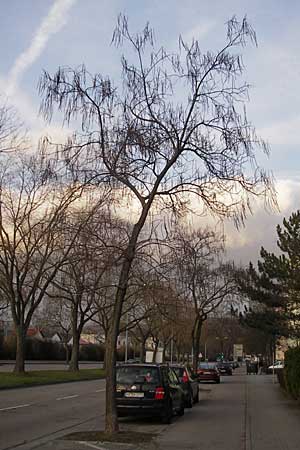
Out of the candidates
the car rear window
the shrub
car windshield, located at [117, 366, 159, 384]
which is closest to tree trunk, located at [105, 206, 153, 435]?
car windshield, located at [117, 366, 159, 384]

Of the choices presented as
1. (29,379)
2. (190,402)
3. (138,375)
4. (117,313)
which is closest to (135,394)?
(138,375)

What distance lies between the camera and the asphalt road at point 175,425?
1318 cm

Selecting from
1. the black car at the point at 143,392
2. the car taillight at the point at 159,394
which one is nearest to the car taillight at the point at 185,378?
the black car at the point at 143,392

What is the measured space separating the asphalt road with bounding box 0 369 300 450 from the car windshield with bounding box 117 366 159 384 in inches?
42.4

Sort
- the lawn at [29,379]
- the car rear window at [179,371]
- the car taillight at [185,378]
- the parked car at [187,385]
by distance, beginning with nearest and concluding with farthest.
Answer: the parked car at [187,385] → the car taillight at [185,378] → the car rear window at [179,371] → the lawn at [29,379]

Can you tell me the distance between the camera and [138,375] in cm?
1717

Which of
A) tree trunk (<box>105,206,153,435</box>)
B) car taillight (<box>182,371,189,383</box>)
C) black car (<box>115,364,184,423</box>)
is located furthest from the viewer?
car taillight (<box>182,371,189,383</box>)

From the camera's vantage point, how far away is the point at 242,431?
15977mm

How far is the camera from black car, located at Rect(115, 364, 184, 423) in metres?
16.8

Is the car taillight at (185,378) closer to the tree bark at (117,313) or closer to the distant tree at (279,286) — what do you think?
the tree bark at (117,313)

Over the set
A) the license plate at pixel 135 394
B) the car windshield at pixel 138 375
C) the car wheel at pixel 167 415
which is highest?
the car windshield at pixel 138 375

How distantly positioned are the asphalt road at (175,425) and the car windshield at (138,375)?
1.08 metres

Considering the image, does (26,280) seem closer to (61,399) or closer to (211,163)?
(61,399)

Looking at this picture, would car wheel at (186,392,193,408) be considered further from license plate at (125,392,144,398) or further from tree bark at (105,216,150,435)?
tree bark at (105,216,150,435)
